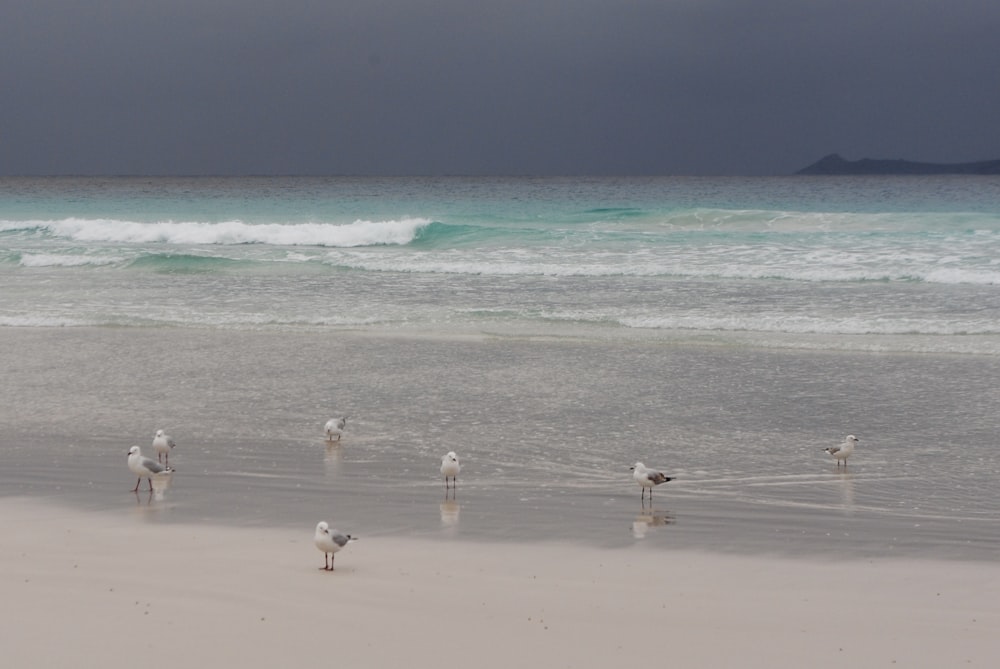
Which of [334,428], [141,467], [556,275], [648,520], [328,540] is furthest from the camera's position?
[556,275]

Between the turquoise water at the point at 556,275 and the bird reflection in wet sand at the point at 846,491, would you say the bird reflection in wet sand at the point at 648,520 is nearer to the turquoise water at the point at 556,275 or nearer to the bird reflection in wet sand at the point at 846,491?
the bird reflection in wet sand at the point at 846,491

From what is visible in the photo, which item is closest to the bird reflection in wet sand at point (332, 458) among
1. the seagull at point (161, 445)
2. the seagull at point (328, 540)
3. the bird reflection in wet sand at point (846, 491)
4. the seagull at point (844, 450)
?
the seagull at point (161, 445)

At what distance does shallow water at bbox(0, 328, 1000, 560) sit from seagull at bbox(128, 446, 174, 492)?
0.21m

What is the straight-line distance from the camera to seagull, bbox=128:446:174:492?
8688mm

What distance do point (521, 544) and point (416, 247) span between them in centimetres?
2839

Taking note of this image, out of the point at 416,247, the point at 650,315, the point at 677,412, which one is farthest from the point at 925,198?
the point at 677,412

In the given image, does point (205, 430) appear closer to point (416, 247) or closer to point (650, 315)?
point (650, 315)

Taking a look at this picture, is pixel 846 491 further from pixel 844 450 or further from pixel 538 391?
pixel 538 391

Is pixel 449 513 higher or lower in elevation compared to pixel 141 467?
lower

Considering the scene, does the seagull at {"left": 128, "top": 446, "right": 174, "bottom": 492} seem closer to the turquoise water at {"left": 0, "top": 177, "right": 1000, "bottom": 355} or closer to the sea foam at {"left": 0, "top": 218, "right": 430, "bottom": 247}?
the turquoise water at {"left": 0, "top": 177, "right": 1000, "bottom": 355}

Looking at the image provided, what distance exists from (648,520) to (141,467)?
3837 millimetres

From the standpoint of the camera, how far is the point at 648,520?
8.00 m

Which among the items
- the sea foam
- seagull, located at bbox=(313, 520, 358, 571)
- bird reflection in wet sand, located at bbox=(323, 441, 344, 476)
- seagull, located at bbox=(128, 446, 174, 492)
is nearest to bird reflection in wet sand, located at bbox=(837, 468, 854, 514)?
seagull, located at bbox=(313, 520, 358, 571)

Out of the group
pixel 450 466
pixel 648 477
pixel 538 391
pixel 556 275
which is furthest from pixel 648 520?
pixel 556 275
